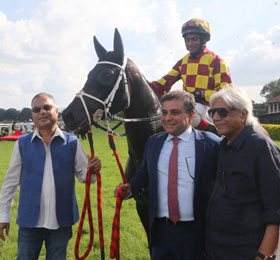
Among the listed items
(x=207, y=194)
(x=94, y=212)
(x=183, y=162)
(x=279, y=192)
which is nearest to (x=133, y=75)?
(x=183, y=162)

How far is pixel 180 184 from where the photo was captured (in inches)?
81.1

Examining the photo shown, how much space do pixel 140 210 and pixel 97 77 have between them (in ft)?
5.27

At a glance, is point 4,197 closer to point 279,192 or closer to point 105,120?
point 105,120

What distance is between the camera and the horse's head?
→ 2.87 m

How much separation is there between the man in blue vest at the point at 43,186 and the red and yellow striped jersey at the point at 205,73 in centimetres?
187

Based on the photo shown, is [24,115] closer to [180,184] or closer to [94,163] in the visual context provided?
[94,163]

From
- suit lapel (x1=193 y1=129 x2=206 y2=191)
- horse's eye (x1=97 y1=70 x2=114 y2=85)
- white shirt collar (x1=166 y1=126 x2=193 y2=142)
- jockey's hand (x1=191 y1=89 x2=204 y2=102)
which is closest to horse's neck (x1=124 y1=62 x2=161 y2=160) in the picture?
horse's eye (x1=97 y1=70 x2=114 y2=85)

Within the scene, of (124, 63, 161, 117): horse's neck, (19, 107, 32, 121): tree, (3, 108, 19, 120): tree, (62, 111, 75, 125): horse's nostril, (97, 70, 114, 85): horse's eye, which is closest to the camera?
(62, 111, 75, 125): horse's nostril

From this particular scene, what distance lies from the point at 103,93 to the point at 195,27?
1.53 m

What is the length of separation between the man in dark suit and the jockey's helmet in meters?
1.71

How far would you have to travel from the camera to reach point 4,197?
237 cm

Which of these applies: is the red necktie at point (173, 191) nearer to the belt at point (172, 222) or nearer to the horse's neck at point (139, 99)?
the belt at point (172, 222)

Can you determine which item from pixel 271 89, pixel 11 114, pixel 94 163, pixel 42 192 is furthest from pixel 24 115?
pixel 94 163

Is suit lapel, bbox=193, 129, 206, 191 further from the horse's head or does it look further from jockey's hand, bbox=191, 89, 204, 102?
jockey's hand, bbox=191, 89, 204, 102
